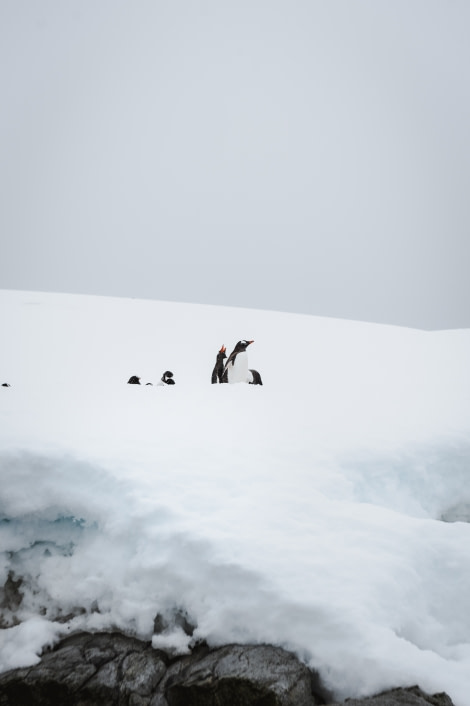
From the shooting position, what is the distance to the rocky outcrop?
266 cm

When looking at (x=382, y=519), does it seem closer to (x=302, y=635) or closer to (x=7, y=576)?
(x=302, y=635)

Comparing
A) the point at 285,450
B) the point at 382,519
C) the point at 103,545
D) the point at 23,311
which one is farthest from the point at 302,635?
the point at 23,311

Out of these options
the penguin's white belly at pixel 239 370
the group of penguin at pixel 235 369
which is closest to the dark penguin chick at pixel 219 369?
the group of penguin at pixel 235 369

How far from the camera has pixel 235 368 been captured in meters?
9.30

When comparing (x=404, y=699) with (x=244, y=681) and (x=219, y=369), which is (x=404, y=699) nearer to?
(x=244, y=681)

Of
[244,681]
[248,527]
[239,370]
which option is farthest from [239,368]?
[244,681]

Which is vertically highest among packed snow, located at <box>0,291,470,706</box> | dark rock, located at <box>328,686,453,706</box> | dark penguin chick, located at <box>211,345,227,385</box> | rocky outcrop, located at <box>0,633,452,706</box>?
dark penguin chick, located at <box>211,345,227,385</box>

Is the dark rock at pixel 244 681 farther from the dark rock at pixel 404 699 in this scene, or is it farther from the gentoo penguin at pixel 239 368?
the gentoo penguin at pixel 239 368

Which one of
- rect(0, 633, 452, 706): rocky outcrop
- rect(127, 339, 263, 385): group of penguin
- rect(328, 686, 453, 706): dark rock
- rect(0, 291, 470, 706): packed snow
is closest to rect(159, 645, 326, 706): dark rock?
rect(0, 633, 452, 706): rocky outcrop

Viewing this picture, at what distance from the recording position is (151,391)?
7535 mm

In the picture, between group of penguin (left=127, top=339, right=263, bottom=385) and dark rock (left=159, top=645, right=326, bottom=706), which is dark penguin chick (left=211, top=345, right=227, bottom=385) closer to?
group of penguin (left=127, top=339, right=263, bottom=385)

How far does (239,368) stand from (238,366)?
42 millimetres

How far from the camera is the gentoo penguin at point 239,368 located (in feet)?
30.3

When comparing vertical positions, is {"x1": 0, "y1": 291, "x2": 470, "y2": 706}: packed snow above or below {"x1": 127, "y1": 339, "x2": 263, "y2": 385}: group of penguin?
below
